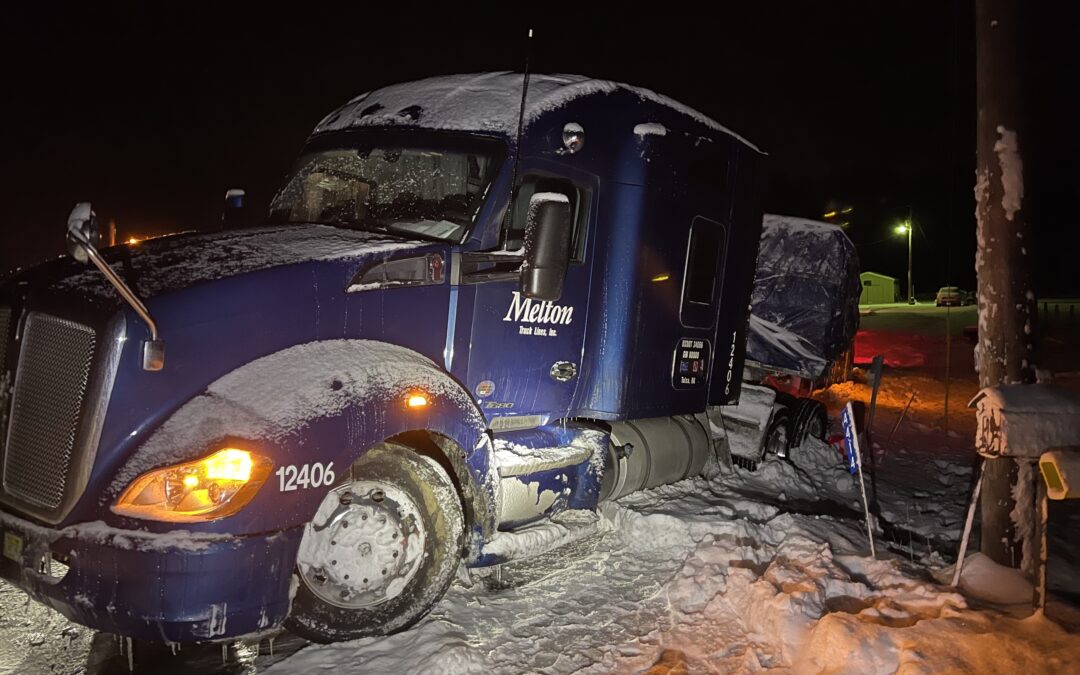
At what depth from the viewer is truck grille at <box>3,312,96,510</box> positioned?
3.57 m

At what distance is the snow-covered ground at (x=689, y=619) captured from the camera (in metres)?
3.73

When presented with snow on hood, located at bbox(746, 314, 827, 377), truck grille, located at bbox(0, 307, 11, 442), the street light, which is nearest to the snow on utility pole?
truck grille, located at bbox(0, 307, 11, 442)

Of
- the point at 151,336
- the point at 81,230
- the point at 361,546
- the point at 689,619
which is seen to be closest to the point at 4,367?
the point at 81,230

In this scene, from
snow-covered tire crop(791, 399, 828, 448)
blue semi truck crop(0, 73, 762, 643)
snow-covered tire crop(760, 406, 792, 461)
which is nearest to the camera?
blue semi truck crop(0, 73, 762, 643)

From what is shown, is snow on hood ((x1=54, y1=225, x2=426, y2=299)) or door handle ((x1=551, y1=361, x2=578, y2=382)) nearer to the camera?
snow on hood ((x1=54, y1=225, x2=426, y2=299))

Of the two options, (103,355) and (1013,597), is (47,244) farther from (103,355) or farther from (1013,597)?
(1013,597)

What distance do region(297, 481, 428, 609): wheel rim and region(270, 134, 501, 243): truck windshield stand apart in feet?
5.61

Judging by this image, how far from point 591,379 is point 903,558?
2.64 m

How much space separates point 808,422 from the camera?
929cm

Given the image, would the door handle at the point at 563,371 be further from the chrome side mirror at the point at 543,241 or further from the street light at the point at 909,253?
the street light at the point at 909,253

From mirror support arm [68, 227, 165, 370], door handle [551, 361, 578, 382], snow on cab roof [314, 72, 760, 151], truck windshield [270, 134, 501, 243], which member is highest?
snow on cab roof [314, 72, 760, 151]

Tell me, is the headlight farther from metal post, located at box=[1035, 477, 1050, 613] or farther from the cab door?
metal post, located at box=[1035, 477, 1050, 613]

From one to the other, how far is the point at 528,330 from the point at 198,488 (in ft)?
8.13

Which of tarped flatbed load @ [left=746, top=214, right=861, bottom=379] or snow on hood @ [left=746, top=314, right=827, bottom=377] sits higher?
tarped flatbed load @ [left=746, top=214, right=861, bottom=379]
